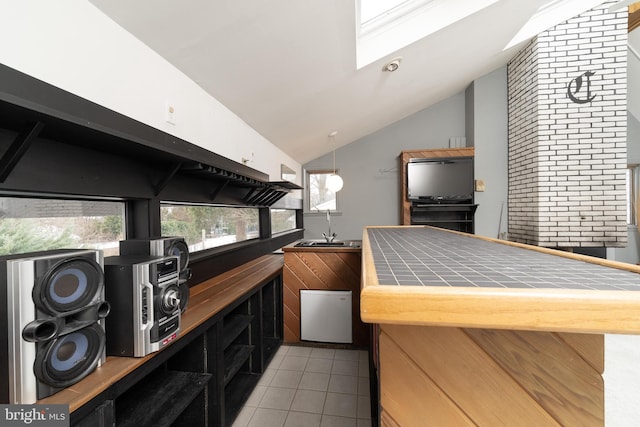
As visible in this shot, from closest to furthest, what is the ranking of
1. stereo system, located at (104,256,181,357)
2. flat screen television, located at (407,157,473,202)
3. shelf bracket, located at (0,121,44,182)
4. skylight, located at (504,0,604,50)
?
1. shelf bracket, located at (0,121,44,182)
2. stereo system, located at (104,256,181,357)
3. skylight, located at (504,0,604,50)
4. flat screen television, located at (407,157,473,202)

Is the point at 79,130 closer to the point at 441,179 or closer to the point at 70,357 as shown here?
the point at 70,357

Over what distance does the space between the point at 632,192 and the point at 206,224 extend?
690 cm

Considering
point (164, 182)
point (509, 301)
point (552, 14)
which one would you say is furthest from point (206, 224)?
point (552, 14)

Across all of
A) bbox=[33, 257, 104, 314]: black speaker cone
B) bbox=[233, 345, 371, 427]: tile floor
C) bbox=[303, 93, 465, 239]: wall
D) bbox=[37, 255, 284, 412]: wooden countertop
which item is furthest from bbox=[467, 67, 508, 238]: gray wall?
bbox=[33, 257, 104, 314]: black speaker cone

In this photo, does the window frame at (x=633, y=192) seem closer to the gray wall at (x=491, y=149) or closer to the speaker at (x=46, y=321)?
the gray wall at (x=491, y=149)

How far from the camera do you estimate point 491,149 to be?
4594 mm

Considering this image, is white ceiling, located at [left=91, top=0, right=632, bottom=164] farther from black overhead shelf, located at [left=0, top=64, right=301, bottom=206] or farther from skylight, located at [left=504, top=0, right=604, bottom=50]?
black overhead shelf, located at [left=0, top=64, right=301, bottom=206]

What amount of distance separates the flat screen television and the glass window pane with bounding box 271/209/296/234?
87.2 inches

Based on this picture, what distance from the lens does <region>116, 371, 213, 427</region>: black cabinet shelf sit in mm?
1111

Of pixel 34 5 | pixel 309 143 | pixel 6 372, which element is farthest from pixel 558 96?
pixel 6 372

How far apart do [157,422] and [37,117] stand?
1.21 meters

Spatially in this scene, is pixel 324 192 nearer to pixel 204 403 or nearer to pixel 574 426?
pixel 204 403

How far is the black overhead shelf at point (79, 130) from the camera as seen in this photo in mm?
702

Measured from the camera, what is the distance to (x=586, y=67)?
3596mm
